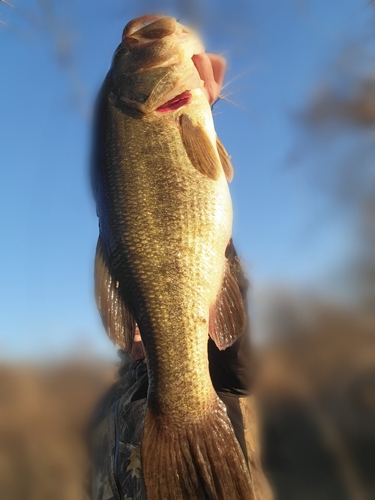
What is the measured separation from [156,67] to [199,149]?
0.44 metres

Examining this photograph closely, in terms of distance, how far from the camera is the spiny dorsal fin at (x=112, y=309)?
127 centimetres

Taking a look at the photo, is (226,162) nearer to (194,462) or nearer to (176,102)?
(176,102)

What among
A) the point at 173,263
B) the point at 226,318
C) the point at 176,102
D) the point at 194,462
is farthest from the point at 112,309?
the point at 176,102

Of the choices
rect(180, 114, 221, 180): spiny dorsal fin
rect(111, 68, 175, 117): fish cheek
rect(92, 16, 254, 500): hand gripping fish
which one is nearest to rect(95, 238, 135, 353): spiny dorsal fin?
rect(92, 16, 254, 500): hand gripping fish

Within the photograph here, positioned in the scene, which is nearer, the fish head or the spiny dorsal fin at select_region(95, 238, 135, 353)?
the spiny dorsal fin at select_region(95, 238, 135, 353)

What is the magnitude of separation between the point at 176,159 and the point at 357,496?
5625 mm

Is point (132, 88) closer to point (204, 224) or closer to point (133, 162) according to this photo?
point (133, 162)

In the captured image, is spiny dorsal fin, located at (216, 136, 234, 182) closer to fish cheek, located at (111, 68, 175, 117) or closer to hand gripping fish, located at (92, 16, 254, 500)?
hand gripping fish, located at (92, 16, 254, 500)

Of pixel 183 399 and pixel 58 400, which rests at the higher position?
pixel 183 399

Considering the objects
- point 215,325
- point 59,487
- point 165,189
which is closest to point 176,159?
point 165,189

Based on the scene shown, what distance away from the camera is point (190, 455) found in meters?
1.09

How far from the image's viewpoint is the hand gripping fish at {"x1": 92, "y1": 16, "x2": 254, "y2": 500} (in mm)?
1096

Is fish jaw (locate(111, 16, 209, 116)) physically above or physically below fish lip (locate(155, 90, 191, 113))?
above

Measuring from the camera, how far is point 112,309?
1.30 meters
